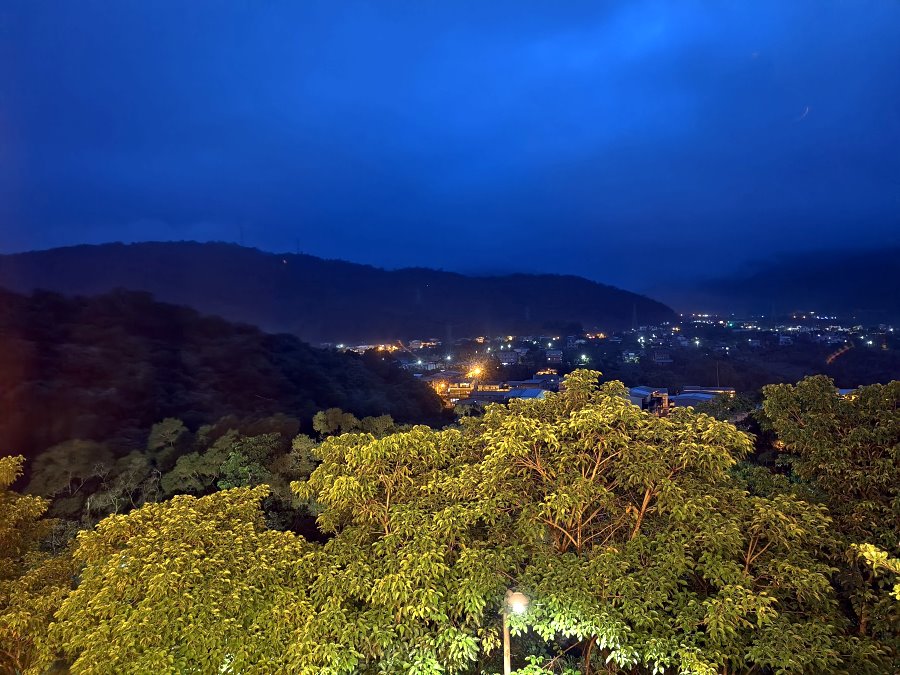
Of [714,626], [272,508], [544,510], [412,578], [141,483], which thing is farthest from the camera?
→ [141,483]

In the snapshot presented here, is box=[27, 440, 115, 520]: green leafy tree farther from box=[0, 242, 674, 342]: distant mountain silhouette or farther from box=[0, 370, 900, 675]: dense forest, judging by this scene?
box=[0, 242, 674, 342]: distant mountain silhouette

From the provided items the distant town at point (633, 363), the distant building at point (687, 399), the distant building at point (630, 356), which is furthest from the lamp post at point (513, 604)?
the distant building at point (630, 356)

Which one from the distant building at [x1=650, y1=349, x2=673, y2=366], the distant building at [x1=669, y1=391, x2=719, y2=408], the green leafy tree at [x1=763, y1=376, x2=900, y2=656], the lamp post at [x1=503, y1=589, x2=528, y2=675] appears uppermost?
the green leafy tree at [x1=763, y1=376, x2=900, y2=656]

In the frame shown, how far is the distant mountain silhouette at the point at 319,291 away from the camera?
269 ft

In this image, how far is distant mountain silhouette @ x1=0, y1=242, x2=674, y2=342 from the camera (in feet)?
269

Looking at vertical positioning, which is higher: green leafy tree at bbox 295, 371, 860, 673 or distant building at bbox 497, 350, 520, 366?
green leafy tree at bbox 295, 371, 860, 673

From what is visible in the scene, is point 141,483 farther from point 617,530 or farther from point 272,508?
point 617,530

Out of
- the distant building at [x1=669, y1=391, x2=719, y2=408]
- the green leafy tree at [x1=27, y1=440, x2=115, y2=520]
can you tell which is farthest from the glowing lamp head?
the distant building at [x1=669, y1=391, x2=719, y2=408]

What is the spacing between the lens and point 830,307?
458 feet

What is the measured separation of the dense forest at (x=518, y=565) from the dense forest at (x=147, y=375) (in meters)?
16.1

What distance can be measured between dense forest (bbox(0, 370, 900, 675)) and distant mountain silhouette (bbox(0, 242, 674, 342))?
65.1 metres

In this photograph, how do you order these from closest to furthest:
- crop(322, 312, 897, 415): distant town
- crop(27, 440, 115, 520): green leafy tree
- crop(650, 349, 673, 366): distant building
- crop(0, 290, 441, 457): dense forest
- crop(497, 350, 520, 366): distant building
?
crop(27, 440, 115, 520): green leafy tree < crop(0, 290, 441, 457): dense forest < crop(322, 312, 897, 415): distant town < crop(650, 349, 673, 366): distant building < crop(497, 350, 520, 366): distant building

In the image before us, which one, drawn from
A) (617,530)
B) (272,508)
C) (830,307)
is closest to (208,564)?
(617,530)

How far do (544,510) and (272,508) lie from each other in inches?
429
